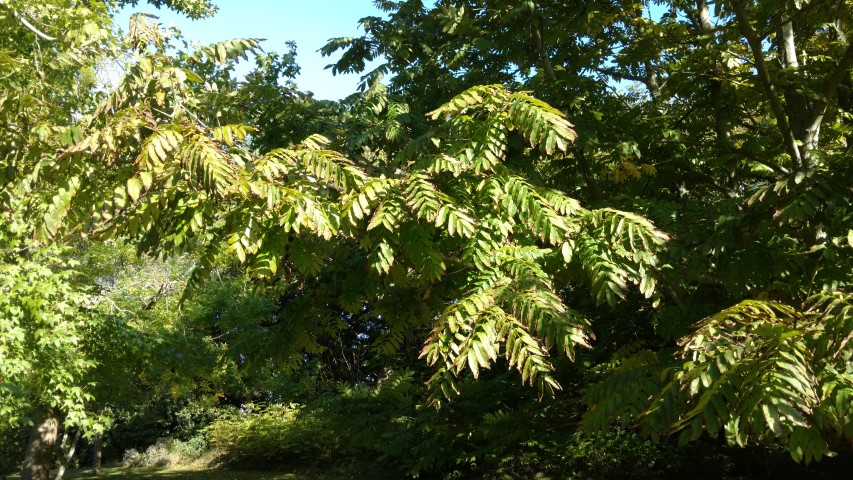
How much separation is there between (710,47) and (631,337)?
11.1 feet

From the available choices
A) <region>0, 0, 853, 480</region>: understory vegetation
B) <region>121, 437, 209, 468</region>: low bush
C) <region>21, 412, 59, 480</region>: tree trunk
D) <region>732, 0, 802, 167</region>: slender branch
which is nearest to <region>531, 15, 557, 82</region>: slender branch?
<region>0, 0, 853, 480</region>: understory vegetation

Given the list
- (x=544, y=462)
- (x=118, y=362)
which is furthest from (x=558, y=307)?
(x=118, y=362)

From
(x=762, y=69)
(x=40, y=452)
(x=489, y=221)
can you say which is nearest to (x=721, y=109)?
(x=762, y=69)

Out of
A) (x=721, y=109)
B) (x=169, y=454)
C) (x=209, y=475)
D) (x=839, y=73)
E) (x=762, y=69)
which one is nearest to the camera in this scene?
(x=839, y=73)

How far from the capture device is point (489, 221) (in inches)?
148

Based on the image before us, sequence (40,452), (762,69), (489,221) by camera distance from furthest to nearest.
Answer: (40,452), (762,69), (489,221)

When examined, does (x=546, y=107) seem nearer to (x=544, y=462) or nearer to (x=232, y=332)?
(x=544, y=462)

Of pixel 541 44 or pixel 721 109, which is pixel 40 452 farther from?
pixel 721 109

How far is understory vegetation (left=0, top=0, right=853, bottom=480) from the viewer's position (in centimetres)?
318

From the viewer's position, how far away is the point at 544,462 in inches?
412

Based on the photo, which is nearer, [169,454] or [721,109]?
[721,109]

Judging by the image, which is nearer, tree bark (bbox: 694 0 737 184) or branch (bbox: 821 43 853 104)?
branch (bbox: 821 43 853 104)

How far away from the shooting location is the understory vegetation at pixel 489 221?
3.18 meters

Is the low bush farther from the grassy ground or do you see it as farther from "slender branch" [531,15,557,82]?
"slender branch" [531,15,557,82]
